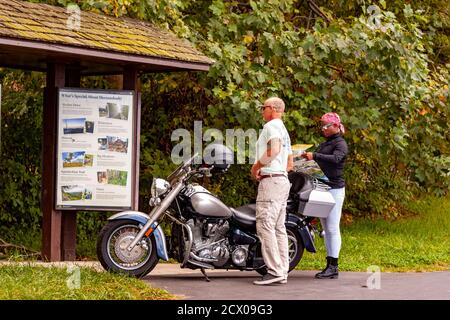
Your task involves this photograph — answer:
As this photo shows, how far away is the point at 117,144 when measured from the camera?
1207 centimetres

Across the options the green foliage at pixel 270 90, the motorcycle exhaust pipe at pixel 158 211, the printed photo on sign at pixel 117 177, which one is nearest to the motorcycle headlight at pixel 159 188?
the motorcycle exhaust pipe at pixel 158 211

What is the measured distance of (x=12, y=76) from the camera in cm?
1605

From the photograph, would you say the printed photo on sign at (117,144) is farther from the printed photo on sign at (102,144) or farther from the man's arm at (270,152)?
the man's arm at (270,152)

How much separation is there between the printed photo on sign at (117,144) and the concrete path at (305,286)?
5.02 ft

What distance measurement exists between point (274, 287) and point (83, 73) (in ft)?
16.3

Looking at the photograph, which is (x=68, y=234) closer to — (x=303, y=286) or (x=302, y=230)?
(x=302, y=230)

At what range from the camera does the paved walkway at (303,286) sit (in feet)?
31.9

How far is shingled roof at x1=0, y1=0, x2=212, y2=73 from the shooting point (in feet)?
35.1

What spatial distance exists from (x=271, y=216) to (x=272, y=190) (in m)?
0.28

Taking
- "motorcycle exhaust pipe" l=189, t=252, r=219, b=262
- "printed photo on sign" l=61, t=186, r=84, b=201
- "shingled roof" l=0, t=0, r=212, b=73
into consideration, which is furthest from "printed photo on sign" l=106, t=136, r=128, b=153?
"motorcycle exhaust pipe" l=189, t=252, r=219, b=262

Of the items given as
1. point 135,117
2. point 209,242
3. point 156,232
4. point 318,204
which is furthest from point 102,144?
point 318,204

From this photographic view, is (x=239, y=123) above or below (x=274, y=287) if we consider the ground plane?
above

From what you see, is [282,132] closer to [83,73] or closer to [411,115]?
[83,73]
